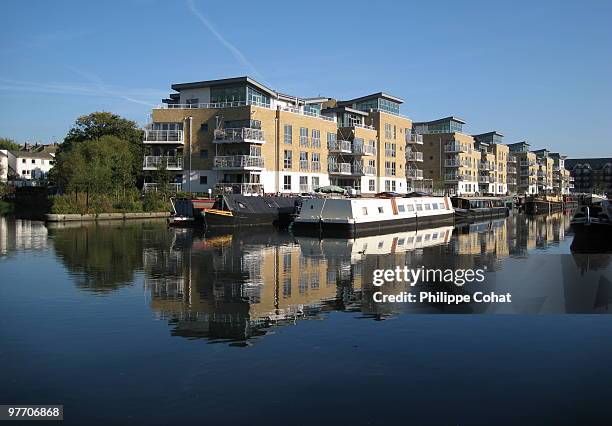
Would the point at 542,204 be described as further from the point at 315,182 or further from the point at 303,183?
A: the point at 303,183

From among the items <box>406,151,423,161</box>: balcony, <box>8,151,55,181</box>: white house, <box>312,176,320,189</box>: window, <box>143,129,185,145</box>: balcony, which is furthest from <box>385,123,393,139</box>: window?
<box>8,151,55,181</box>: white house

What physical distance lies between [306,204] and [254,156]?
18832mm

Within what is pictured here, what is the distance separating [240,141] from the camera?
57344mm

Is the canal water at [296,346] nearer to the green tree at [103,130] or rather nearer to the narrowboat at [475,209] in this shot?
the narrowboat at [475,209]

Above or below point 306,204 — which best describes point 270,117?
above

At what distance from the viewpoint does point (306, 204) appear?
40.2 meters

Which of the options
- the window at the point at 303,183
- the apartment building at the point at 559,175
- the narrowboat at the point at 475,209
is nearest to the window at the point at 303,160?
the window at the point at 303,183

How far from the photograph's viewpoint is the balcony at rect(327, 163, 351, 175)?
67562 millimetres

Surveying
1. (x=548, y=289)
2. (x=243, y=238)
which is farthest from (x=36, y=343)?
(x=243, y=238)

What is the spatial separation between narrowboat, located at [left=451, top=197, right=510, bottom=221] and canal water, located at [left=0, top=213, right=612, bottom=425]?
1517 inches

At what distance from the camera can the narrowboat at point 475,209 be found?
60581 millimetres

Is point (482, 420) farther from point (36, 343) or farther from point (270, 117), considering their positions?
point (270, 117)

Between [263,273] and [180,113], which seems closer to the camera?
[263,273]

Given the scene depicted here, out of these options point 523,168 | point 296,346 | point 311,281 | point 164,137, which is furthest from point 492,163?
point 296,346
